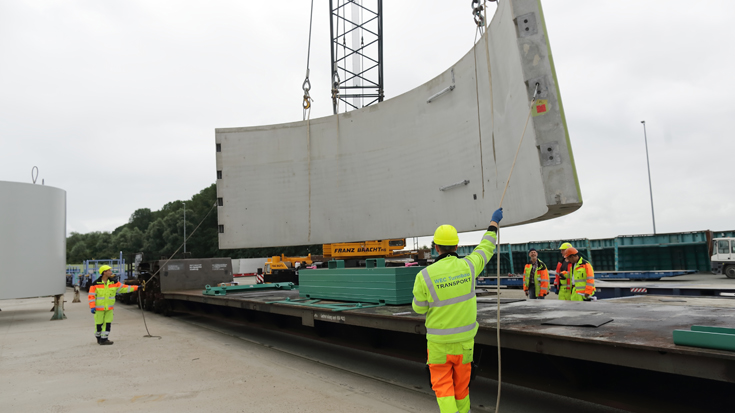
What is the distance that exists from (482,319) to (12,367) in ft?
22.2

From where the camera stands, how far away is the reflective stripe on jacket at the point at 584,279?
21.6ft

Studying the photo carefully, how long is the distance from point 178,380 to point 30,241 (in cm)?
916

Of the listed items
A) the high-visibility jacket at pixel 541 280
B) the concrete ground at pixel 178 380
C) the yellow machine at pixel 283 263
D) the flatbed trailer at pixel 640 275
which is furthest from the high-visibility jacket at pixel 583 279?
the yellow machine at pixel 283 263

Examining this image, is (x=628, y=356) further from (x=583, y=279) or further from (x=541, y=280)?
(x=541, y=280)

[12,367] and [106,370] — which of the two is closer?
[106,370]

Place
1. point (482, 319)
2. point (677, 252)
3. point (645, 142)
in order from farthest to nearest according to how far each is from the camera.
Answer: point (645, 142) < point (677, 252) < point (482, 319)

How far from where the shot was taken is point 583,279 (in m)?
6.62

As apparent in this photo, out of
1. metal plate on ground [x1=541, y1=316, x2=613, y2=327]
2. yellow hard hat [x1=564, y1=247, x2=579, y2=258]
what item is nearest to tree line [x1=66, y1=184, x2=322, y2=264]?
yellow hard hat [x1=564, y1=247, x2=579, y2=258]

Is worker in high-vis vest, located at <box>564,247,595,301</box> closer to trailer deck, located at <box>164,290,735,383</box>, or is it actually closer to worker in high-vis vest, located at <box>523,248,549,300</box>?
worker in high-vis vest, located at <box>523,248,549,300</box>

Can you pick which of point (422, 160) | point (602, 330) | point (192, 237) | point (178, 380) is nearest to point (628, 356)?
point (602, 330)

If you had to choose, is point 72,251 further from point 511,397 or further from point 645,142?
point 511,397

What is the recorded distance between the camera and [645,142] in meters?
25.2

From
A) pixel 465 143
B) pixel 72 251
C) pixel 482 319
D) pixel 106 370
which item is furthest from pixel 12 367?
pixel 72 251

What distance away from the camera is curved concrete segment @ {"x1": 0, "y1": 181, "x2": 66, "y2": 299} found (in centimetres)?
1138
